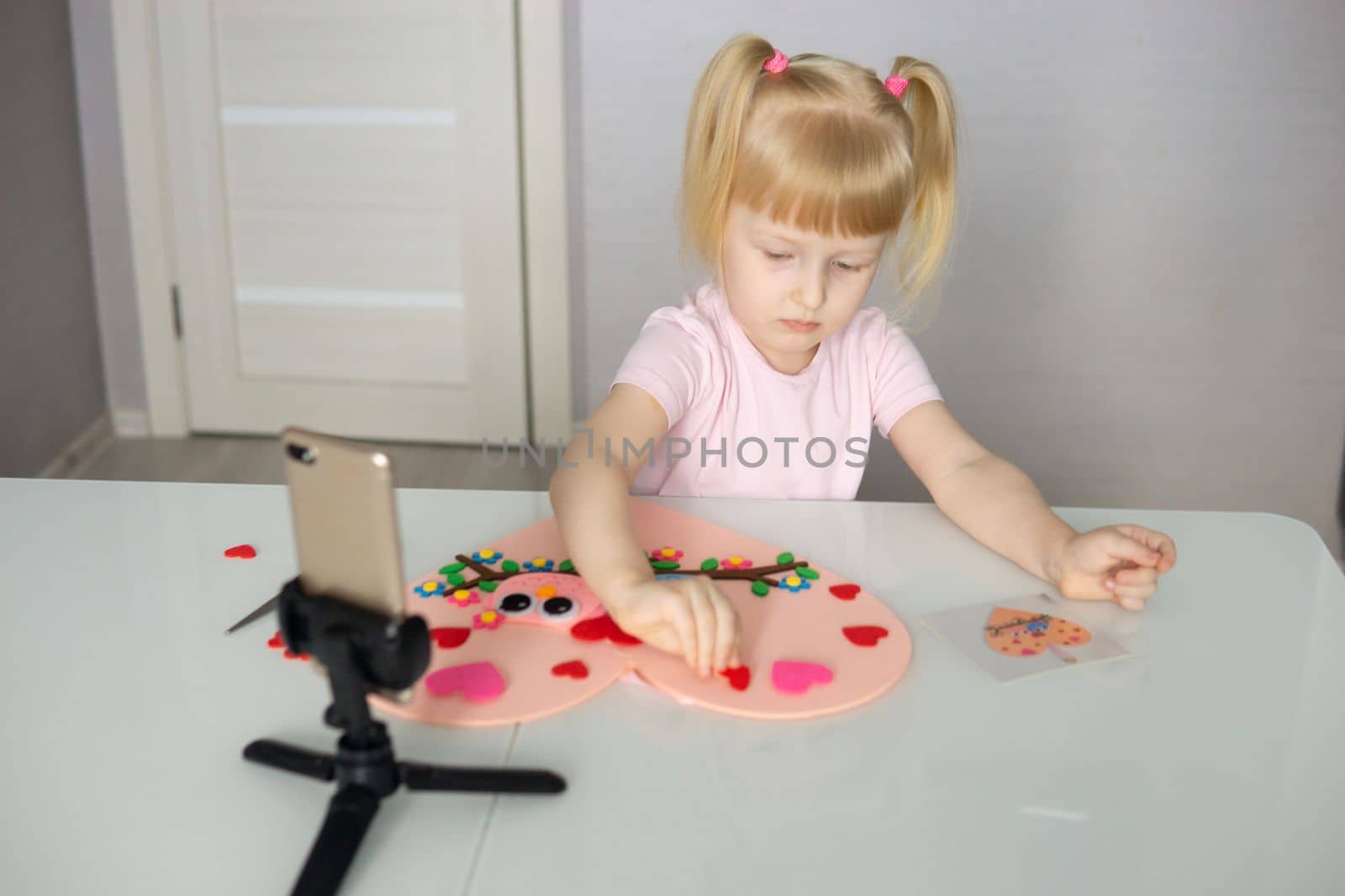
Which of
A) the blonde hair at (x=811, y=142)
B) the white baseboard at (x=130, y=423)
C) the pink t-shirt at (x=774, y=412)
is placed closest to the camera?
the blonde hair at (x=811, y=142)

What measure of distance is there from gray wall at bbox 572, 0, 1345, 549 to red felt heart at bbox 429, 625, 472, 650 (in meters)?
1.61

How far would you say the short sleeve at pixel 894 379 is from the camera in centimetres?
129

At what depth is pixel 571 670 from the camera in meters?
0.77

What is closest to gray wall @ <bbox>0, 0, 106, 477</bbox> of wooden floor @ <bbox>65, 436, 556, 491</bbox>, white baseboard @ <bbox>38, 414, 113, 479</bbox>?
white baseboard @ <bbox>38, 414, 113, 479</bbox>

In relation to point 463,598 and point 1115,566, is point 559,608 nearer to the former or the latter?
point 463,598

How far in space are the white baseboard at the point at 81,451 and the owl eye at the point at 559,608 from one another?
2.16 meters

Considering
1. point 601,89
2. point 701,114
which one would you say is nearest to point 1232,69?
point 601,89

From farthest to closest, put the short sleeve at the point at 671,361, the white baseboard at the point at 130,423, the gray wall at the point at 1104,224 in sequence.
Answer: the white baseboard at the point at 130,423, the gray wall at the point at 1104,224, the short sleeve at the point at 671,361

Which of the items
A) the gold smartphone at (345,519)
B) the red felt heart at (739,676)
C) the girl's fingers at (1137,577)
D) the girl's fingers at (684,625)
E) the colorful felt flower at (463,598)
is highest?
the gold smartphone at (345,519)

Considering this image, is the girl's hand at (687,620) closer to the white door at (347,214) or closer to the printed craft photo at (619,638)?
the printed craft photo at (619,638)

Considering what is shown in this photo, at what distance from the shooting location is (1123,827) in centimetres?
64

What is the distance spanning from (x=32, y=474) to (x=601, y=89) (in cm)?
148

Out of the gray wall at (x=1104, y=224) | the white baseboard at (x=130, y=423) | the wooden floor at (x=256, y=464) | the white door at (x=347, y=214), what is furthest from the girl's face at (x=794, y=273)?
the white baseboard at (x=130, y=423)

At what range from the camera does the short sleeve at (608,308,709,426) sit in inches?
47.3
